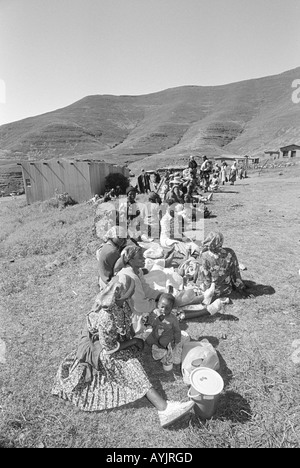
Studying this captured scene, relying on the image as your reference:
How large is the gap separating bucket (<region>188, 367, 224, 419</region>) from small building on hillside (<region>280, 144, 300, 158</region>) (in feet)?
178

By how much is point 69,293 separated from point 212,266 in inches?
121

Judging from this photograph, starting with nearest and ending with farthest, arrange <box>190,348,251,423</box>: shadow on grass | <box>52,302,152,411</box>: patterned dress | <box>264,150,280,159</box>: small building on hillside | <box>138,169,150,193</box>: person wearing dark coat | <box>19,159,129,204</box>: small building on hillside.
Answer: <box>190,348,251,423</box>: shadow on grass, <box>52,302,152,411</box>: patterned dress, <box>138,169,150,193</box>: person wearing dark coat, <box>19,159,129,204</box>: small building on hillside, <box>264,150,280,159</box>: small building on hillside

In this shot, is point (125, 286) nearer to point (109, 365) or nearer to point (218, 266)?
point (109, 365)

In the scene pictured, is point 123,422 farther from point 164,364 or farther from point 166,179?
point 166,179

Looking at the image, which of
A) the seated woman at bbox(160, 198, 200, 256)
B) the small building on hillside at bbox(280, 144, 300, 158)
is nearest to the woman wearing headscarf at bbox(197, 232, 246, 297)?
the seated woman at bbox(160, 198, 200, 256)

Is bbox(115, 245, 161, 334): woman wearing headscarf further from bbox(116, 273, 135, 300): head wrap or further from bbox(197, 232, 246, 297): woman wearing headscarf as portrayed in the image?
bbox(197, 232, 246, 297): woman wearing headscarf

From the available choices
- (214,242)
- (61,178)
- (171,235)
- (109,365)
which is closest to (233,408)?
(109,365)

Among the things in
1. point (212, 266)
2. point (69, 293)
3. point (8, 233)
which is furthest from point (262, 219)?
point (8, 233)

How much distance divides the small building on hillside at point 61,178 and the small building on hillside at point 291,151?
38366 millimetres

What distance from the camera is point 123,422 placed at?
3.15m

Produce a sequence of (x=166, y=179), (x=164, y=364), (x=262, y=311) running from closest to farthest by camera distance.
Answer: (x=164, y=364) → (x=262, y=311) → (x=166, y=179)

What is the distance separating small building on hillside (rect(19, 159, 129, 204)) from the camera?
24484 millimetres

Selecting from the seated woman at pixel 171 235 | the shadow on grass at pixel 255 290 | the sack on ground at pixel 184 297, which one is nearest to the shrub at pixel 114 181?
the seated woman at pixel 171 235
